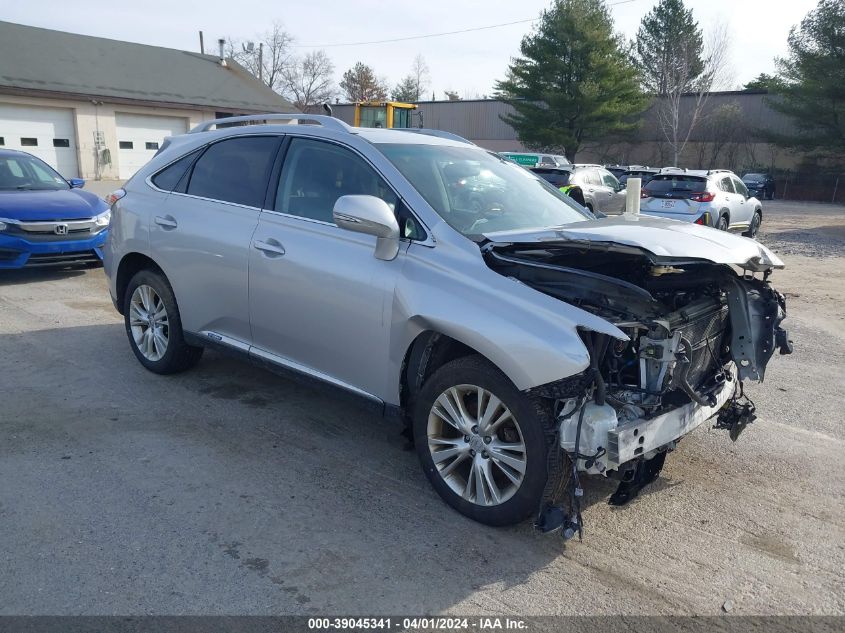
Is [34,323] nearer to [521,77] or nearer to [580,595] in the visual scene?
[580,595]

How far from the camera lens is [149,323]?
18.4 ft

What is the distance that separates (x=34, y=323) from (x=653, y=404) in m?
6.29

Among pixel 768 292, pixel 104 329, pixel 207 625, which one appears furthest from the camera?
pixel 104 329

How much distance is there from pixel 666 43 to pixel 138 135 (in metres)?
36.9

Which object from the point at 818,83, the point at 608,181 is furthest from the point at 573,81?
the point at 608,181

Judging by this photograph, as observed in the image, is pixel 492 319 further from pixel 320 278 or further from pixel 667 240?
pixel 320 278

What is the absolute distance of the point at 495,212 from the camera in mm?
4301

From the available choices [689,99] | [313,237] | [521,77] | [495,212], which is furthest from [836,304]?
[689,99]

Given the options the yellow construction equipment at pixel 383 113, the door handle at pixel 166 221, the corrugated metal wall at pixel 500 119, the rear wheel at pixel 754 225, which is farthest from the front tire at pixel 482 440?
the corrugated metal wall at pixel 500 119

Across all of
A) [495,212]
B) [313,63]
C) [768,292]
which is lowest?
[768,292]

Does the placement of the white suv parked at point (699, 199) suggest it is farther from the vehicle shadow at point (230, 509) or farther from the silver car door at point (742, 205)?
the vehicle shadow at point (230, 509)

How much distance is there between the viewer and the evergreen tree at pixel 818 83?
118ft

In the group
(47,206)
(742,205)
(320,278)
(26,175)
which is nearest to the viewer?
(320,278)

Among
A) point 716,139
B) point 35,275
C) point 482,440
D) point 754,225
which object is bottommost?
point 35,275
